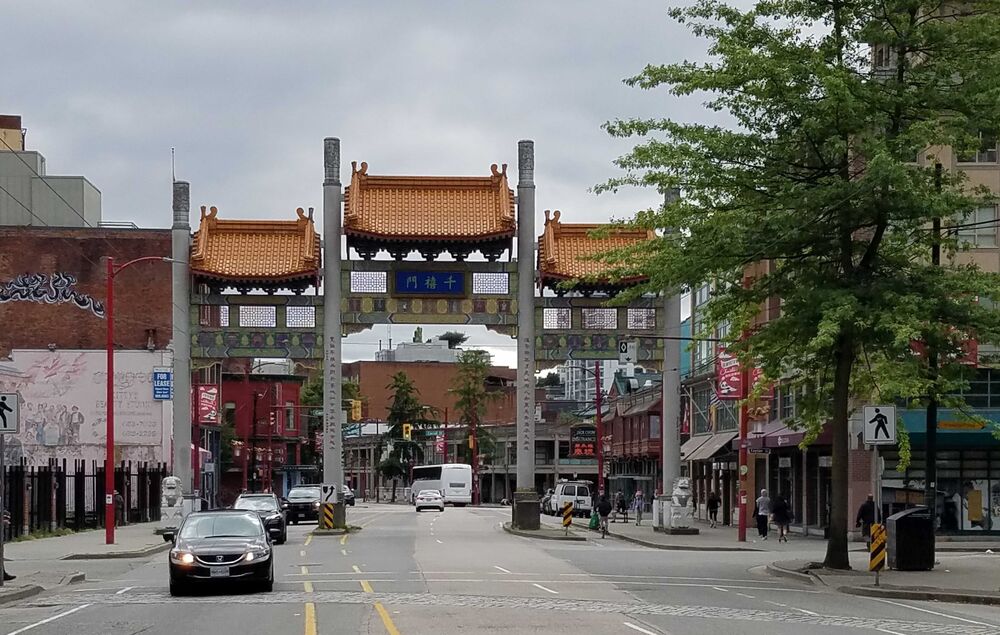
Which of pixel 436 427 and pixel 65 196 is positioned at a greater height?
pixel 65 196

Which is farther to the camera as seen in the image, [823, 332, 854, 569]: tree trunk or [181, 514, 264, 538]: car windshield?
[823, 332, 854, 569]: tree trunk

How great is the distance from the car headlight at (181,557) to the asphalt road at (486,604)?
0.62 m

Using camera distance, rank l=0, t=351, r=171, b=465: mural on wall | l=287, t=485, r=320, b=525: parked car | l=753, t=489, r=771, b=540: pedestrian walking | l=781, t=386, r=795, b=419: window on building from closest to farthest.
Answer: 1. l=753, t=489, r=771, b=540: pedestrian walking
2. l=781, t=386, r=795, b=419: window on building
3. l=287, t=485, r=320, b=525: parked car
4. l=0, t=351, r=171, b=465: mural on wall

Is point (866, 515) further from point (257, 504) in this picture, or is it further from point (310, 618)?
point (310, 618)

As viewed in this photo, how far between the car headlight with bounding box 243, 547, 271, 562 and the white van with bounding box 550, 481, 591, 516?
53583 mm

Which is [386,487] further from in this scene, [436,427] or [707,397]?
[707,397]

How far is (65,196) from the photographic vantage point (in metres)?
A: 72.5

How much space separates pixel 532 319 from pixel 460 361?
77.9 m

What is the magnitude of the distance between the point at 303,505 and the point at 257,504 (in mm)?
18510

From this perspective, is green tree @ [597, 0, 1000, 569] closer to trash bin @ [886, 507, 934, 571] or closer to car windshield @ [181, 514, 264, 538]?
trash bin @ [886, 507, 934, 571]

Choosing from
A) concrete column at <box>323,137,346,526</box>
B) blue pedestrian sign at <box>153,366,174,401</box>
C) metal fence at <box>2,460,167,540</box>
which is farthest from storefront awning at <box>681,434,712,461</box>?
metal fence at <box>2,460,167,540</box>

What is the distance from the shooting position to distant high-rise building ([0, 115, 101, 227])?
70.9 m

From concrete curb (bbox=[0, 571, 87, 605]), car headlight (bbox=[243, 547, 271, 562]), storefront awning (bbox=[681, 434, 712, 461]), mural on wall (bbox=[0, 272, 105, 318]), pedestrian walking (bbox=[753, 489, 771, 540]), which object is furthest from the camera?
storefront awning (bbox=[681, 434, 712, 461])

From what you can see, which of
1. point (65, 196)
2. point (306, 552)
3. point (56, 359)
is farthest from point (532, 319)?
point (65, 196)
